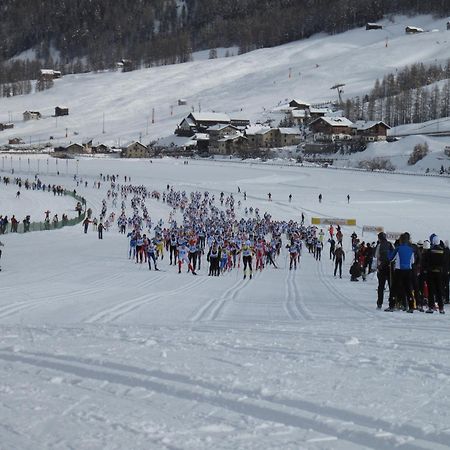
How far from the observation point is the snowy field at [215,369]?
3.79m

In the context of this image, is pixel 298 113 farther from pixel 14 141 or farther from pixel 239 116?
pixel 14 141

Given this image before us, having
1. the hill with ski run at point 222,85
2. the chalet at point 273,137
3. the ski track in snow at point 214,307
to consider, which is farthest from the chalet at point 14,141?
the ski track in snow at point 214,307

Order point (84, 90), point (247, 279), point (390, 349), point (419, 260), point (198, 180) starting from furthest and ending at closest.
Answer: point (84, 90) → point (198, 180) → point (247, 279) → point (419, 260) → point (390, 349)

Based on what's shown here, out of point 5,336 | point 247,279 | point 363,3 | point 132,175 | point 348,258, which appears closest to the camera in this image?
point 5,336

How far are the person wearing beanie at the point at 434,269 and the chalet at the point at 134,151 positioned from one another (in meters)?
89.6

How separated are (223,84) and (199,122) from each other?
40.9 meters

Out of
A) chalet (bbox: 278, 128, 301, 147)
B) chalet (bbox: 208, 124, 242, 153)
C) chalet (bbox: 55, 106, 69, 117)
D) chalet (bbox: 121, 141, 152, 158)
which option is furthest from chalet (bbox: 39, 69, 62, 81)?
chalet (bbox: 278, 128, 301, 147)

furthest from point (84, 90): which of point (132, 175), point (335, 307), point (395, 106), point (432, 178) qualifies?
point (335, 307)

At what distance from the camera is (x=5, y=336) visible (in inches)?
264

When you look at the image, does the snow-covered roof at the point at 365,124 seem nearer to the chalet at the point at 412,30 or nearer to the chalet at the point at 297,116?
the chalet at the point at 297,116

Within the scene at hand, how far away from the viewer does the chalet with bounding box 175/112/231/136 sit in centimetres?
11019

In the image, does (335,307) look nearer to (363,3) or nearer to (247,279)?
(247,279)

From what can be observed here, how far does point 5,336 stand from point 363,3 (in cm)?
19308

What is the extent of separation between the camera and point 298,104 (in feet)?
391
